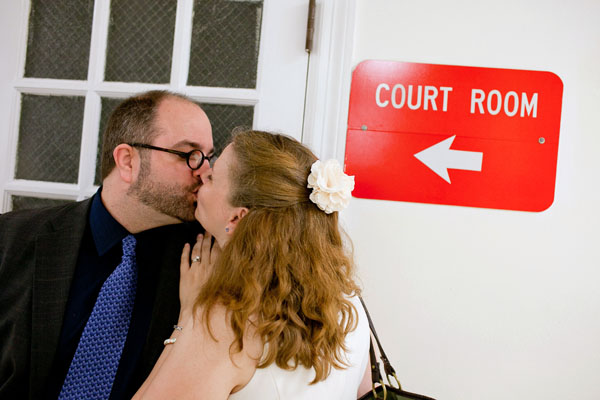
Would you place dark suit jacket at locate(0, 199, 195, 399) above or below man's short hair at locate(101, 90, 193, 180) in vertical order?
below

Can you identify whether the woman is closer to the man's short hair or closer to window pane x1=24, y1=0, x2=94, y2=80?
the man's short hair

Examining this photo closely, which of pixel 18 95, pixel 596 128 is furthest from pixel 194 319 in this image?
pixel 596 128

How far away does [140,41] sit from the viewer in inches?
62.9

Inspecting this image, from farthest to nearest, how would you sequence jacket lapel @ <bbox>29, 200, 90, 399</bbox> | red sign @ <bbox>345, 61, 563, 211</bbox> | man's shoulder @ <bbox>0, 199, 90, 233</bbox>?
red sign @ <bbox>345, 61, 563, 211</bbox>, man's shoulder @ <bbox>0, 199, 90, 233</bbox>, jacket lapel @ <bbox>29, 200, 90, 399</bbox>

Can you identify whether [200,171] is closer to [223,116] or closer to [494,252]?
[223,116]

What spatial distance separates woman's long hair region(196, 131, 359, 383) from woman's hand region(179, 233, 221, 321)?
19 centimetres

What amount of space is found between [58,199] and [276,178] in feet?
3.30

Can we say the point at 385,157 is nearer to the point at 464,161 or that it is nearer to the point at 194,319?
the point at 464,161

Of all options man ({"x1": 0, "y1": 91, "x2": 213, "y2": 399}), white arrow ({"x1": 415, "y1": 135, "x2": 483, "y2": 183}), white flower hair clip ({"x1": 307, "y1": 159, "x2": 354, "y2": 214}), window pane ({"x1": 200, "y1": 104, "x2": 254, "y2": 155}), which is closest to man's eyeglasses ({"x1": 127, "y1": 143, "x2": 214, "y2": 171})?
man ({"x1": 0, "y1": 91, "x2": 213, "y2": 399})

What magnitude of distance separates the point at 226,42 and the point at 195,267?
2.59ft

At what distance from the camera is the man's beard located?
1.38 m

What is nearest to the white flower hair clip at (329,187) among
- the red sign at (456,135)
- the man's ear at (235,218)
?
the man's ear at (235,218)

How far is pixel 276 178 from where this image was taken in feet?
3.51

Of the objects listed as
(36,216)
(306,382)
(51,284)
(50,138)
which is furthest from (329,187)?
(50,138)
